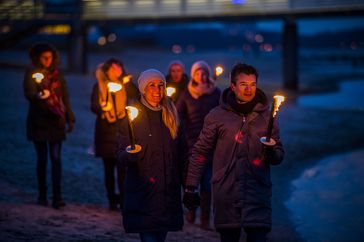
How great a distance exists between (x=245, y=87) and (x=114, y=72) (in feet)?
11.5

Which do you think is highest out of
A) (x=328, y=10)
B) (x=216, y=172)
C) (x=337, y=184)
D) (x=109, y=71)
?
(x=328, y=10)

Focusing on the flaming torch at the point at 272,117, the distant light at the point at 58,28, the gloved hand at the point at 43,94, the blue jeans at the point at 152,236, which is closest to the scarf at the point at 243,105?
the flaming torch at the point at 272,117

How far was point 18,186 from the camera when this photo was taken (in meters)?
9.29

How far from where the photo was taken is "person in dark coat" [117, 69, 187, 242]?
4.94 meters

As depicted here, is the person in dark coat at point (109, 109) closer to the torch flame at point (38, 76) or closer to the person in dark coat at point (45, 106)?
the person in dark coat at point (45, 106)

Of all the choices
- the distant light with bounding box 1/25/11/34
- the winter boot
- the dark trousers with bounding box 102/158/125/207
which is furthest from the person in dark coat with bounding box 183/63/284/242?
the distant light with bounding box 1/25/11/34

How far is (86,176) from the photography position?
10859mm

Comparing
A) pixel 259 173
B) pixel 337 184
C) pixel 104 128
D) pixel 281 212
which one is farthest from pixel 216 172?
pixel 337 184

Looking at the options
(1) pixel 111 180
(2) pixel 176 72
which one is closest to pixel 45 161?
(1) pixel 111 180

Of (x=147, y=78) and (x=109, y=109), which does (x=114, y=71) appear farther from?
(x=147, y=78)

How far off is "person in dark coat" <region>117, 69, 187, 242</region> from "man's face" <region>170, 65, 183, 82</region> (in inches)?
141

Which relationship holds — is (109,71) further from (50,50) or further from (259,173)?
(259,173)

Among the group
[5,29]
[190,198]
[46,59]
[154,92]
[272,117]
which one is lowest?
[190,198]

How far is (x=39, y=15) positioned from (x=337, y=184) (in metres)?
25.3
